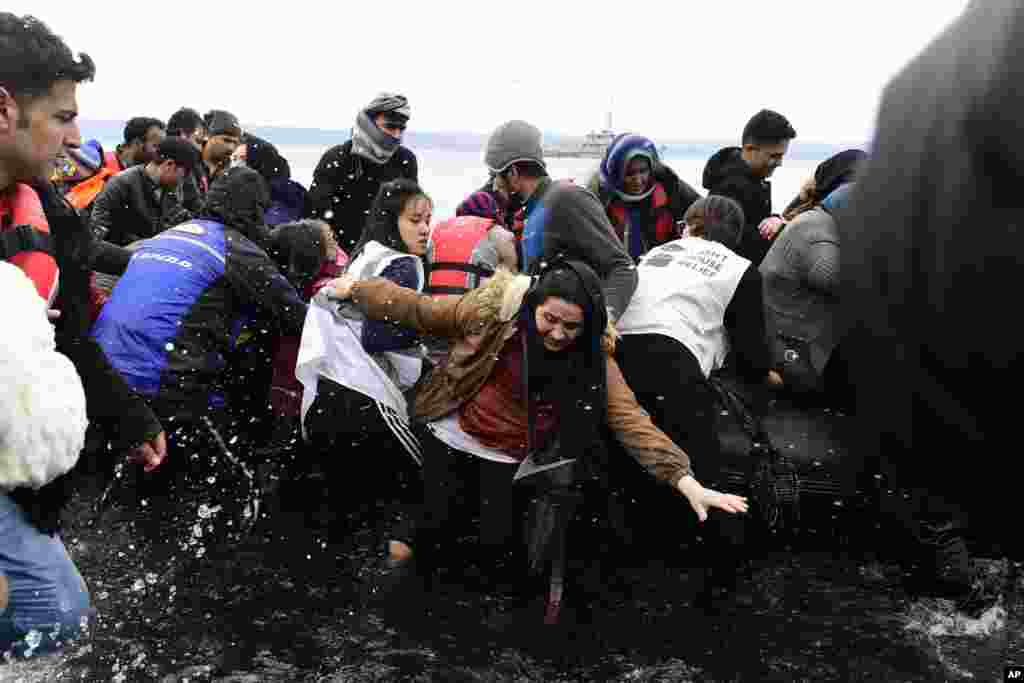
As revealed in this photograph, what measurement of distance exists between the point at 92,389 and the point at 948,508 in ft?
8.94

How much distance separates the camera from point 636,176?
220 inches

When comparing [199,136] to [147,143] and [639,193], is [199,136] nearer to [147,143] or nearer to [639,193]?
[147,143]

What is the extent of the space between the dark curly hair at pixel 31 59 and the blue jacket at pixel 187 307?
6.55 ft

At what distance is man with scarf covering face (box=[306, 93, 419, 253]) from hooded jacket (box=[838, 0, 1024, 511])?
563cm

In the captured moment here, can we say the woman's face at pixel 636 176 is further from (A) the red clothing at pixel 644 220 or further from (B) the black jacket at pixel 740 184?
(B) the black jacket at pixel 740 184

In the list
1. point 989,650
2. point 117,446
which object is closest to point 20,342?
point 117,446

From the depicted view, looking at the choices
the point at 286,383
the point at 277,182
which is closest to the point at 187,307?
the point at 286,383

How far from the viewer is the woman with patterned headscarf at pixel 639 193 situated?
5516 mm

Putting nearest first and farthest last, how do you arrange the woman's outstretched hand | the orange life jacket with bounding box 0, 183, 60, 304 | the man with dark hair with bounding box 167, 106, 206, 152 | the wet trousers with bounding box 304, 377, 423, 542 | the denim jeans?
the denim jeans
the orange life jacket with bounding box 0, 183, 60, 304
the woman's outstretched hand
the wet trousers with bounding box 304, 377, 423, 542
the man with dark hair with bounding box 167, 106, 206, 152

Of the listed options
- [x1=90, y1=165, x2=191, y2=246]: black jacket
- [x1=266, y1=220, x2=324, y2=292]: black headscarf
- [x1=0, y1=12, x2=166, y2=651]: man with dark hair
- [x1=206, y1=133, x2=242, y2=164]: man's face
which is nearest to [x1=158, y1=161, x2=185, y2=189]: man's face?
[x1=90, y1=165, x2=191, y2=246]: black jacket

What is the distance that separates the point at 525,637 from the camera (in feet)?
12.9

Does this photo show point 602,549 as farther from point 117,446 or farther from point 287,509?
point 117,446

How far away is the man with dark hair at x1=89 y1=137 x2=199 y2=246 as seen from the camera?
652 centimetres

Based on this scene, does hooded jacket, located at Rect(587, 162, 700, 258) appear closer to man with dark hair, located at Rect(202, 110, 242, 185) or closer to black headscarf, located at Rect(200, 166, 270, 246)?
black headscarf, located at Rect(200, 166, 270, 246)
